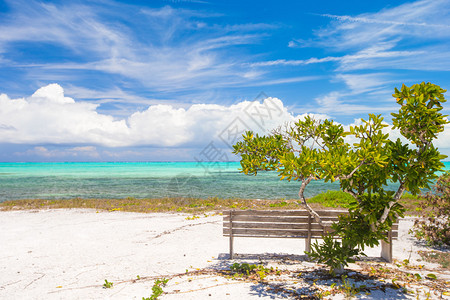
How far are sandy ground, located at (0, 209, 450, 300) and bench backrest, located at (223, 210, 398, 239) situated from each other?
2.40 feet

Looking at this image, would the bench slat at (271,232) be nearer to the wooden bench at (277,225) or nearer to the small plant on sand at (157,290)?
the wooden bench at (277,225)

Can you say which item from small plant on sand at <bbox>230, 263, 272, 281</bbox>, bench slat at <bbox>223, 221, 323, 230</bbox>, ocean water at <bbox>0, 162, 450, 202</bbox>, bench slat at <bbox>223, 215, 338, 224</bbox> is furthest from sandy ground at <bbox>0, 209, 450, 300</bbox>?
ocean water at <bbox>0, 162, 450, 202</bbox>

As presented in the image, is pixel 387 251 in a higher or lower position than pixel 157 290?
higher

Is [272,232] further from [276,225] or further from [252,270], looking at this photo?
[252,270]

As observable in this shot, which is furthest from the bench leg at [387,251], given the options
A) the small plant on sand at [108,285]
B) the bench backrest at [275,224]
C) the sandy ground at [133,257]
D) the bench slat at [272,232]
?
the small plant on sand at [108,285]

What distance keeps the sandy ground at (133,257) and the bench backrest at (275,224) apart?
0.73 meters

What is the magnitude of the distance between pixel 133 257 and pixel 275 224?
4225 millimetres

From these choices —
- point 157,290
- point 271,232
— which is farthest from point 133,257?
point 271,232

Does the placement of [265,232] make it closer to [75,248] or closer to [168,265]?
[168,265]

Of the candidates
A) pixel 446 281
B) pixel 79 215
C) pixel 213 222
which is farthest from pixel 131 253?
pixel 79 215

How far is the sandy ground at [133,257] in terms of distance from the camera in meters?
5.98

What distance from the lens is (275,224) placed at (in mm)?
8062

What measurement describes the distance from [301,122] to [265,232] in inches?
129

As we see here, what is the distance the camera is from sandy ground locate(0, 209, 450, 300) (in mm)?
5984
